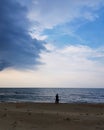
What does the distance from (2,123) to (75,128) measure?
12.3 ft

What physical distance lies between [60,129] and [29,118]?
3.25 meters

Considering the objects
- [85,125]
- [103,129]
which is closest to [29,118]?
[85,125]

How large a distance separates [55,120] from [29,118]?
5.14ft

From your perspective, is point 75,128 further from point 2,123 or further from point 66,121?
point 2,123

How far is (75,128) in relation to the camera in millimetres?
11977

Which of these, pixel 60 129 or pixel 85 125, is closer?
pixel 60 129

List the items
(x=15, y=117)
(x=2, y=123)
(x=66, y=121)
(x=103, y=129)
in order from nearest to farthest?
(x=103, y=129)
(x=2, y=123)
(x=66, y=121)
(x=15, y=117)

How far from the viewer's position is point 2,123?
12781mm

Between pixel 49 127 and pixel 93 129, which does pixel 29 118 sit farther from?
pixel 93 129

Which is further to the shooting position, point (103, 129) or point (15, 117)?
point (15, 117)

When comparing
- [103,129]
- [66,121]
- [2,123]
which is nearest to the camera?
[103,129]

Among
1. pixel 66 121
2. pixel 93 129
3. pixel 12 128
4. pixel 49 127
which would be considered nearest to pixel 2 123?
pixel 12 128

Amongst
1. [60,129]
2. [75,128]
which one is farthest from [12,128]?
[75,128]

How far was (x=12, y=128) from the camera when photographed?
1164cm
